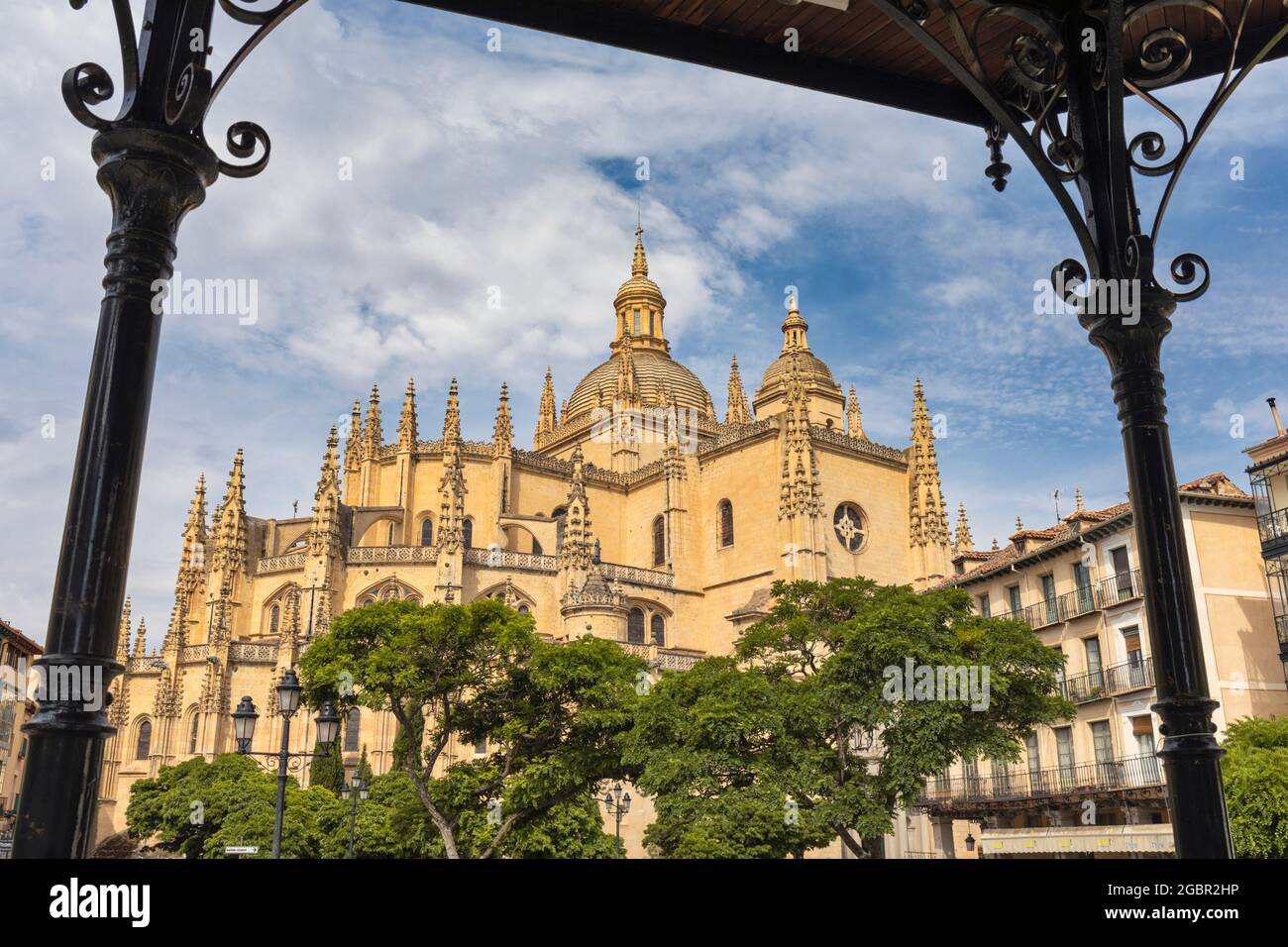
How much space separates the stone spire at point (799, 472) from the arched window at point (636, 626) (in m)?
7.28

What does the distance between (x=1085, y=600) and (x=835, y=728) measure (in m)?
9.51

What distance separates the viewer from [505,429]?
48688mm

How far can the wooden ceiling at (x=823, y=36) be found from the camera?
5.25 metres

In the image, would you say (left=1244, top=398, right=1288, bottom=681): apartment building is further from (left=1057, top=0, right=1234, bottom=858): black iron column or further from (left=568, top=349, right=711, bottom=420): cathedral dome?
(left=568, top=349, right=711, bottom=420): cathedral dome

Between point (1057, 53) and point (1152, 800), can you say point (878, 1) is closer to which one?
point (1057, 53)

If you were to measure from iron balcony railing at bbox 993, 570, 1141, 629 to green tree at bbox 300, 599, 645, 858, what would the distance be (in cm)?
1120

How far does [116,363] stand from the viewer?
364cm

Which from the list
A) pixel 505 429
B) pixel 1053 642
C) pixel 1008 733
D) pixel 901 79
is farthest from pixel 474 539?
pixel 901 79

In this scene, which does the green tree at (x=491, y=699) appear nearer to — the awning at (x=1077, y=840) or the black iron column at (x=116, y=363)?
the awning at (x=1077, y=840)

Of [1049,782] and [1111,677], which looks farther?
[1049,782]

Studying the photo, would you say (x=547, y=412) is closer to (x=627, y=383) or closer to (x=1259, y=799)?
(x=627, y=383)

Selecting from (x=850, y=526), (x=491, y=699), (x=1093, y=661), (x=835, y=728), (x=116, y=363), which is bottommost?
(x=116, y=363)

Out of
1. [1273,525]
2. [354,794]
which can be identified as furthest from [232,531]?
[1273,525]

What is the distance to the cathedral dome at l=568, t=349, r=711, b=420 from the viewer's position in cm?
5822
